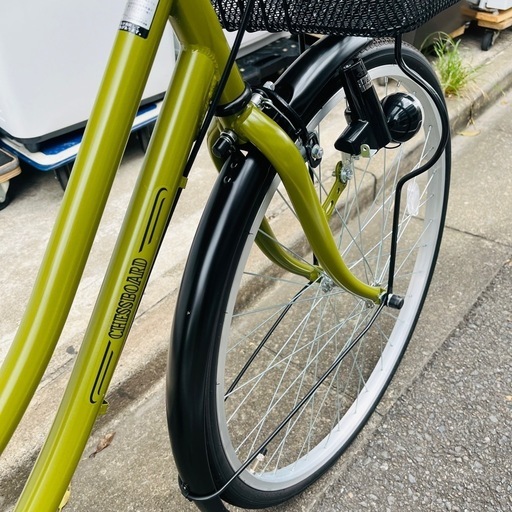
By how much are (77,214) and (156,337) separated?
107 cm

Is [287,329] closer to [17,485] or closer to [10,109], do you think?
[17,485]

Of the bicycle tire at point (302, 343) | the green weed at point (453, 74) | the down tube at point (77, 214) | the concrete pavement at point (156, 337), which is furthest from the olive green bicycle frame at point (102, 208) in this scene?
the green weed at point (453, 74)

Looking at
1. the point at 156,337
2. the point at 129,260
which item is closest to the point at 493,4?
the point at 156,337

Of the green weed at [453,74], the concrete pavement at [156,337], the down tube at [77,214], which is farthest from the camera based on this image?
the green weed at [453,74]

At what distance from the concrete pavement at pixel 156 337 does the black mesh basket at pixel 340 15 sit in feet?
3.46

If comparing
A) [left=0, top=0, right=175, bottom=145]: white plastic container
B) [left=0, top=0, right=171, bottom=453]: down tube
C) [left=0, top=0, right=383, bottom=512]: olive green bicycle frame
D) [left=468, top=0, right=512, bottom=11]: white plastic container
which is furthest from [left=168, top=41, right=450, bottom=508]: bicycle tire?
[left=468, top=0, right=512, bottom=11]: white plastic container

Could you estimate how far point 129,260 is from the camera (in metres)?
0.72

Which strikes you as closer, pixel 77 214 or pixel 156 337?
pixel 77 214

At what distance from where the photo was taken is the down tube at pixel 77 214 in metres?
0.62

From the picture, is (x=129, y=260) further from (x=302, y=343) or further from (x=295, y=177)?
(x=302, y=343)

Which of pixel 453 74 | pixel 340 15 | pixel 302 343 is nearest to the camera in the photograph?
pixel 340 15

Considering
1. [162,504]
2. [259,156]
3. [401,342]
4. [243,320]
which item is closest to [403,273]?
[401,342]

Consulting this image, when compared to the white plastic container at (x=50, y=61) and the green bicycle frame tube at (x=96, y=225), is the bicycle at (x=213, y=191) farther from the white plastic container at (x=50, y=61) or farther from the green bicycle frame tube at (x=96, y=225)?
the white plastic container at (x=50, y=61)

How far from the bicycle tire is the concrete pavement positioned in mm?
104
